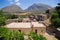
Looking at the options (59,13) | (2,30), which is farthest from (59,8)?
(2,30)

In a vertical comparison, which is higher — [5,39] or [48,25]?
[5,39]

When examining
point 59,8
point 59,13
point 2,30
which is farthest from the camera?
point 59,8

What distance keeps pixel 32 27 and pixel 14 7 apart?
434 ft

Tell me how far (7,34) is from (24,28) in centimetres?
595

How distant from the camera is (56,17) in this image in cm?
4428

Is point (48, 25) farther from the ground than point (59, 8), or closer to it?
closer to it

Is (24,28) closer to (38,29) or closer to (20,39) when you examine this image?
(38,29)

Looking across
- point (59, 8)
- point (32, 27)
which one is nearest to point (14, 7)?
point (59, 8)

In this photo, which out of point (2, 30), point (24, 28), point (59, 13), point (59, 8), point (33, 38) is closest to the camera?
point (33, 38)

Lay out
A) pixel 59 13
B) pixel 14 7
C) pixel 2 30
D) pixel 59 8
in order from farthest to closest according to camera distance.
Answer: pixel 14 7 → pixel 59 8 → pixel 59 13 → pixel 2 30

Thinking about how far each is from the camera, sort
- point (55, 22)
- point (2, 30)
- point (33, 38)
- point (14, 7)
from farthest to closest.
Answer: point (14, 7) < point (55, 22) < point (2, 30) < point (33, 38)

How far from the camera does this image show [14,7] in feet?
524

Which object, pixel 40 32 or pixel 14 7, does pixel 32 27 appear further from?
pixel 14 7

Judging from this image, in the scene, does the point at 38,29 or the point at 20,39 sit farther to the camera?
the point at 38,29
